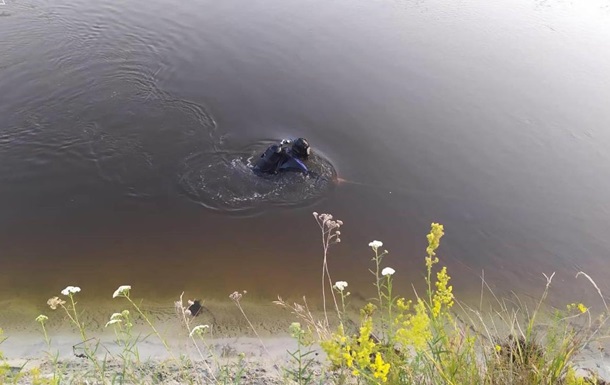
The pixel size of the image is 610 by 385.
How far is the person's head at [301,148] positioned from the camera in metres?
6.15

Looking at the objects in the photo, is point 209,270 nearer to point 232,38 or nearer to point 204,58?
point 204,58

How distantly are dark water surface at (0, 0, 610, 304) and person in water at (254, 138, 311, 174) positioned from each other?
0.18m

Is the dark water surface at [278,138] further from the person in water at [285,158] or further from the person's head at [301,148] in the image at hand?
the person's head at [301,148]

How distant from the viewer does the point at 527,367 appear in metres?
2.56

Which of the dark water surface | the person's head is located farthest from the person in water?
the dark water surface

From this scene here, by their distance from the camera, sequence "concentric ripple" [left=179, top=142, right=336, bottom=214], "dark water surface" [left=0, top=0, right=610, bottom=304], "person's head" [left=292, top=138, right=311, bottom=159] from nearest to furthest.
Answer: "dark water surface" [left=0, top=0, right=610, bottom=304] → "concentric ripple" [left=179, top=142, right=336, bottom=214] → "person's head" [left=292, top=138, right=311, bottom=159]

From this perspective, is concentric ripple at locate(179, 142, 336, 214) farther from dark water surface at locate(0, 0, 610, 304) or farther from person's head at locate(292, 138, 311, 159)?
person's head at locate(292, 138, 311, 159)

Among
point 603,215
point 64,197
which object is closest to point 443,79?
point 603,215

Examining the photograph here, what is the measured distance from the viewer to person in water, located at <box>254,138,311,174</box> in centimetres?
618

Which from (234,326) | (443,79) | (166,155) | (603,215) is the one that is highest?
(443,79)

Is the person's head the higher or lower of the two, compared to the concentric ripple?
higher

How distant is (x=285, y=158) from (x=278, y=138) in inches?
34.0

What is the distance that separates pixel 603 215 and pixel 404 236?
8.47 ft

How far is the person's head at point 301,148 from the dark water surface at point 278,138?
325 mm
